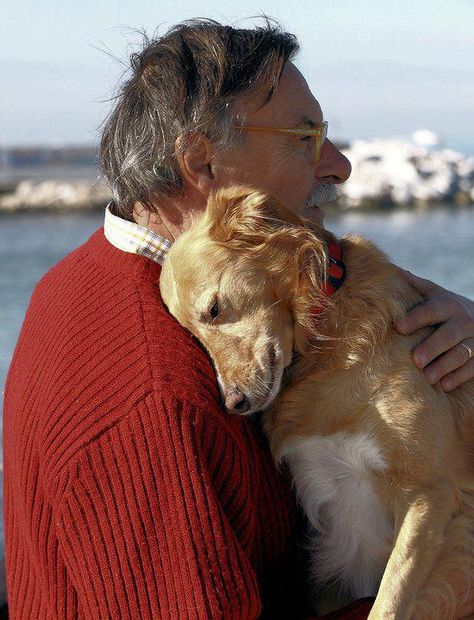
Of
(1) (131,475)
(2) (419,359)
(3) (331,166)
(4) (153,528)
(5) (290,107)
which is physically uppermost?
(5) (290,107)

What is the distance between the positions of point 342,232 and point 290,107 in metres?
5.81

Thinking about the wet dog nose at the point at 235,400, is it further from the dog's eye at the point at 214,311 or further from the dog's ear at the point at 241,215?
the dog's ear at the point at 241,215

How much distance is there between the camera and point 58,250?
1786 cm

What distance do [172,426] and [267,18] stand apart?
5.59ft

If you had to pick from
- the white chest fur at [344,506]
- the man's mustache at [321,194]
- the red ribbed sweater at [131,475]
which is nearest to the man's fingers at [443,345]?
the white chest fur at [344,506]

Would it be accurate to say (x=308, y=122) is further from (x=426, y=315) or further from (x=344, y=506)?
(x=344, y=506)

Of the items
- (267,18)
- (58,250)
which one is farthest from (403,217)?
(267,18)

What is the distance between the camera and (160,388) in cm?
268

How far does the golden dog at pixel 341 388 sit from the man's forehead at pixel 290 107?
1.09ft

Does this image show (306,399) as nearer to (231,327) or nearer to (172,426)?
(231,327)

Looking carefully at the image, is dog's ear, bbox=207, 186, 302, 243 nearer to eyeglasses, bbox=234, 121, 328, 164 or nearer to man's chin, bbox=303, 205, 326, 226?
eyeglasses, bbox=234, 121, 328, 164

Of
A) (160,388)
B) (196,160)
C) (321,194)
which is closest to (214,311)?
(160,388)

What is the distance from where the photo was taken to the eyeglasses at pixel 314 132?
327 centimetres

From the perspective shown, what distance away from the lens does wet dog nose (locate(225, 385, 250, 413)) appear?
281 cm
